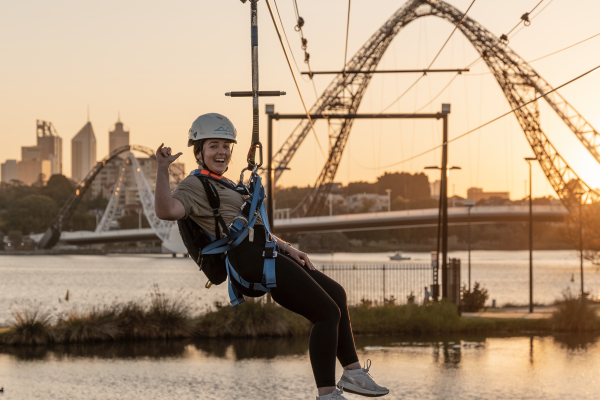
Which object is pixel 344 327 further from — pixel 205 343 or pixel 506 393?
pixel 205 343

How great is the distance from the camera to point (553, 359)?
20.2 metres

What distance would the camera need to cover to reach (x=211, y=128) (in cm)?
484

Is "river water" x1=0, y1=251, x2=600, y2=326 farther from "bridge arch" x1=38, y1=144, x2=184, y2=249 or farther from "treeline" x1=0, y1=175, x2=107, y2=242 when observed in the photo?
"treeline" x1=0, y1=175, x2=107, y2=242

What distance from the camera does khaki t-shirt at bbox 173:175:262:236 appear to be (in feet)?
15.2

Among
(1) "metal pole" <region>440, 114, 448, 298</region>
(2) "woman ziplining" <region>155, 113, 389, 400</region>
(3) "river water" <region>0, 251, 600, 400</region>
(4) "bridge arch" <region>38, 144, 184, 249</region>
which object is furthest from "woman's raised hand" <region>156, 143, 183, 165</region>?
(4) "bridge arch" <region>38, 144, 184, 249</region>

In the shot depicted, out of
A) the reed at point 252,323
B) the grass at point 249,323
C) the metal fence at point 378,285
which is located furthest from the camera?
the metal fence at point 378,285

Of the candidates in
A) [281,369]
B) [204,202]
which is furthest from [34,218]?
[204,202]

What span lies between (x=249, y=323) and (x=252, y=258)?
19.2 m

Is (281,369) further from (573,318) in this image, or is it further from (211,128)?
(211,128)

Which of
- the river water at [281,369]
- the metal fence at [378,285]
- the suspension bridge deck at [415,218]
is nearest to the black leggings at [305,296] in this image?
the river water at [281,369]

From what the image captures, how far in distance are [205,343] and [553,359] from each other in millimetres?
9557

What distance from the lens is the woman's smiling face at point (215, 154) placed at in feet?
15.9

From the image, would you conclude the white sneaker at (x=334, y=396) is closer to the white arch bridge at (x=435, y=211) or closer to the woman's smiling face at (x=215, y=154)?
the woman's smiling face at (x=215, y=154)

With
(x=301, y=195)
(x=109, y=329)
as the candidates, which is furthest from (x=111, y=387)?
(x=301, y=195)
